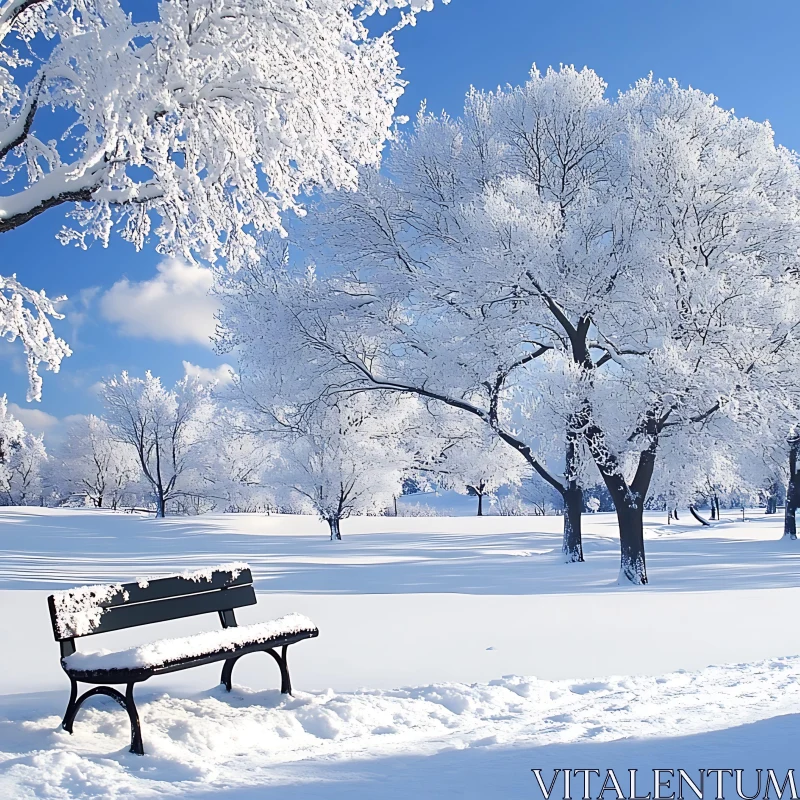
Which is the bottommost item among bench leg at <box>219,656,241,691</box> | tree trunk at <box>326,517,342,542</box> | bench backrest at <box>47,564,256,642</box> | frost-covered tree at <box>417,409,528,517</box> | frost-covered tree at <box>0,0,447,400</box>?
tree trunk at <box>326,517,342,542</box>

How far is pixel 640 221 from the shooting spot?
13.4 metres

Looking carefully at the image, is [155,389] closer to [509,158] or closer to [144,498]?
[144,498]

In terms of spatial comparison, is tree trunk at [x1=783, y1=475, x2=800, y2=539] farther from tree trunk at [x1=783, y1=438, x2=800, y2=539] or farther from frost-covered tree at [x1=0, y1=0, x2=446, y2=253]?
frost-covered tree at [x1=0, y1=0, x2=446, y2=253]

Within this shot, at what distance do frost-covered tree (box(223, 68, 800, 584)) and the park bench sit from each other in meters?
7.75

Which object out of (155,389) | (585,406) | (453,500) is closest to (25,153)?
(585,406)

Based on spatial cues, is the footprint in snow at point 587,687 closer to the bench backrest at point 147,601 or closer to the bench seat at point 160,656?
the bench seat at point 160,656

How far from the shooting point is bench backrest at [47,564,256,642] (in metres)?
4.97

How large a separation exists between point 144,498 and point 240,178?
6787 cm

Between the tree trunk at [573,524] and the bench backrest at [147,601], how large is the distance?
12.6 metres

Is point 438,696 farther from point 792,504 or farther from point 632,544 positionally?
point 792,504

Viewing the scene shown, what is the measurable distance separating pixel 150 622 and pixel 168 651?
26.4 inches

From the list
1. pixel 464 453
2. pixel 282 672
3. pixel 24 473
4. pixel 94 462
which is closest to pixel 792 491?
pixel 464 453

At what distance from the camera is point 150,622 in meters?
5.43

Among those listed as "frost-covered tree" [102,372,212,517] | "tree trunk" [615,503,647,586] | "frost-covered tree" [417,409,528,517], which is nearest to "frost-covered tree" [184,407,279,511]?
"frost-covered tree" [102,372,212,517]
